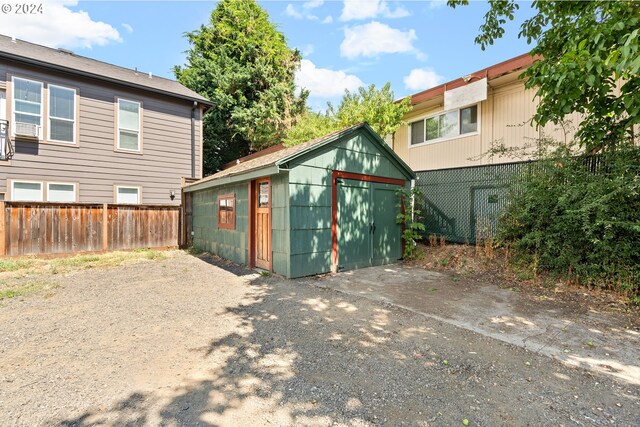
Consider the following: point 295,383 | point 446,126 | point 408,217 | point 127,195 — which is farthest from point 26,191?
point 446,126

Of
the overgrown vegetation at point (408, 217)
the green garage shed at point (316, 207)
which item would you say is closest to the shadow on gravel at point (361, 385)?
the green garage shed at point (316, 207)

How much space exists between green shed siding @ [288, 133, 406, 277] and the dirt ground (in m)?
1.64

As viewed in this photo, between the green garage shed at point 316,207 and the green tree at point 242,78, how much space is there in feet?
34.1

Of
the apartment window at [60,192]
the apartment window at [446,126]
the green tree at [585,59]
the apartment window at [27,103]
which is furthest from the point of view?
the apartment window at [446,126]

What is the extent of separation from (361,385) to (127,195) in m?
10.4

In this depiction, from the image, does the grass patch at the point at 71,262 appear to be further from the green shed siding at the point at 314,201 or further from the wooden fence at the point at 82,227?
the green shed siding at the point at 314,201

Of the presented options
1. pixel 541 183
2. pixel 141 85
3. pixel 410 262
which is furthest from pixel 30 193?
pixel 541 183

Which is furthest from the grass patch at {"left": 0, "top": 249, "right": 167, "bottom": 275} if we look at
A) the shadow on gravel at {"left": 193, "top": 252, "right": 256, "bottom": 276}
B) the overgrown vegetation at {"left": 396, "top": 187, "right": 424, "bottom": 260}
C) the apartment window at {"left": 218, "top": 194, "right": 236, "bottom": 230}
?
the overgrown vegetation at {"left": 396, "top": 187, "right": 424, "bottom": 260}

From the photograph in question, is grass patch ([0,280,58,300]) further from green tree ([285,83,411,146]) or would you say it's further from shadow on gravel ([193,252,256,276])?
green tree ([285,83,411,146])

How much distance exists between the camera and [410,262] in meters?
7.70

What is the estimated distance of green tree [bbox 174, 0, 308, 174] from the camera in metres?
17.0

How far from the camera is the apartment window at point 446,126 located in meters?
9.45

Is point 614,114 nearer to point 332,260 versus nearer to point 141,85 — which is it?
point 332,260

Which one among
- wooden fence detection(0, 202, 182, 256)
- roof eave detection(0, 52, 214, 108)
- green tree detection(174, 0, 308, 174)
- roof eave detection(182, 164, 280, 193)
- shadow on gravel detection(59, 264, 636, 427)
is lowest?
shadow on gravel detection(59, 264, 636, 427)
